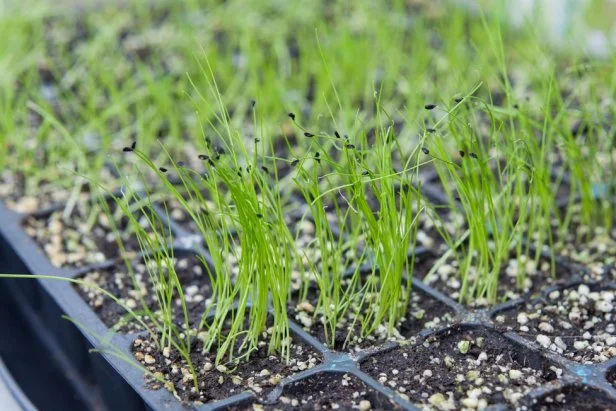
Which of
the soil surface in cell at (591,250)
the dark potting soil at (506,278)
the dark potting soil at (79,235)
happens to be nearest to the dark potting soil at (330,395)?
the dark potting soil at (506,278)

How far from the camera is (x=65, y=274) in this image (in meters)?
1.45

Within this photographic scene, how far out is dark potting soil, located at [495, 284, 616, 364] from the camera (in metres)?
1.19

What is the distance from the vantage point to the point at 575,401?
1073 mm

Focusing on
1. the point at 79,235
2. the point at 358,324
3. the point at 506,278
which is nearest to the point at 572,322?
the point at 506,278

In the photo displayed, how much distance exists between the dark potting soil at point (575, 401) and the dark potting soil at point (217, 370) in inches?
12.6

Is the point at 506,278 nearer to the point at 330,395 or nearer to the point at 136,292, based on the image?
the point at 330,395

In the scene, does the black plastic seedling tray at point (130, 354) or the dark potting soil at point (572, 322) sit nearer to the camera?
the black plastic seedling tray at point (130, 354)

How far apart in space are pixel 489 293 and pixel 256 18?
175 cm

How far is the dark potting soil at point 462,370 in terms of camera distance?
1.09m

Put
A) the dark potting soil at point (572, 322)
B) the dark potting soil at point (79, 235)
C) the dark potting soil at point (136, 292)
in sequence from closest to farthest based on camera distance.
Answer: the dark potting soil at point (572, 322) → the dark potting soil at point (136, 292) → the dark potting soil at point (79, 235)

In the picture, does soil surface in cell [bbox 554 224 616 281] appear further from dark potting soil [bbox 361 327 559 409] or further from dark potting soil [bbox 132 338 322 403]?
dark potting soil [bbox 132 338 322 403]

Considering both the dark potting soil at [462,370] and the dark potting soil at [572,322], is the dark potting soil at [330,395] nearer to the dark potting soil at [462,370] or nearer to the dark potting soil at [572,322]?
the dark potting soil at [462,370]

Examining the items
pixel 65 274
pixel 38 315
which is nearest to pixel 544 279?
pixel 65 274

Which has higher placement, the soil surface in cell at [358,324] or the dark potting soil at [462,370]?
the soil surface in cell at [358,324]
